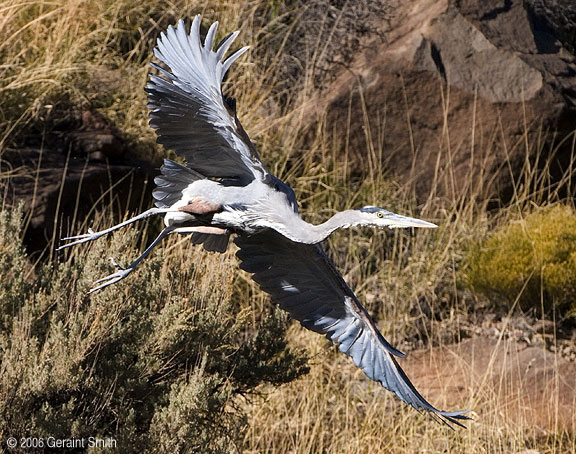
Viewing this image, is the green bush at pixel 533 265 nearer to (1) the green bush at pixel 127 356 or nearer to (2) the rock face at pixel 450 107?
(2) the rock face at pixel 450 107

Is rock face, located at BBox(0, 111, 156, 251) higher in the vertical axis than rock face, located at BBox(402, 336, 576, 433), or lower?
higher

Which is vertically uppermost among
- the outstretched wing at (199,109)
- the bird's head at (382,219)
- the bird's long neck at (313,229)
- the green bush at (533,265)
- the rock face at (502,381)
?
the outstretched wing at (199,109)

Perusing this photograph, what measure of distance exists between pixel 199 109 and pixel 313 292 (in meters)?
0.89

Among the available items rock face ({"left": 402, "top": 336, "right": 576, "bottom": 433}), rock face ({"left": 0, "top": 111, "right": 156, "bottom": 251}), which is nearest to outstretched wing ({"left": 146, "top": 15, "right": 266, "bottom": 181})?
rock face ({"left": 0, "top": 111, "right": 156, "bottom": 251})

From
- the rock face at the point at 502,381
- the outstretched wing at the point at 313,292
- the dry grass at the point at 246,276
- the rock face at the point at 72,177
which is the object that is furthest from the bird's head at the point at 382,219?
the rock face at the point at 72,177

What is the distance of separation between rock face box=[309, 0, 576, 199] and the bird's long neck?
277cm

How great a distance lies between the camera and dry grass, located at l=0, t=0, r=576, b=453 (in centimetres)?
342

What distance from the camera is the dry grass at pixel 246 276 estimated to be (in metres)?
3.42

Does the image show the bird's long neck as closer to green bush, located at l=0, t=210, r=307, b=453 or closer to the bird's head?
the bird's head

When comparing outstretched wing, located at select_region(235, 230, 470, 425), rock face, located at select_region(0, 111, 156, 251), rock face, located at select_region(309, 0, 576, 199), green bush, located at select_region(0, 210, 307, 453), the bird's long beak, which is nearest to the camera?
the bird's long beak

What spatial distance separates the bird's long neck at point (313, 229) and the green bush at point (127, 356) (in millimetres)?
588

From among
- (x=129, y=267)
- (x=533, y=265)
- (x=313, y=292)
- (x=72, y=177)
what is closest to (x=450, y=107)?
(x=533, y=265)

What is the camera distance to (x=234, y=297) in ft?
16.4

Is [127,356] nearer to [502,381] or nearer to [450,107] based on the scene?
[502,381]
